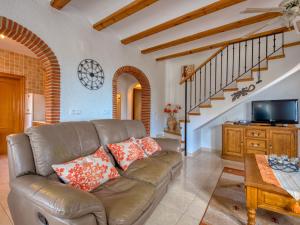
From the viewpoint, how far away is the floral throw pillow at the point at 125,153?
200 centimetres

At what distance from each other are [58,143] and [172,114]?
12.1 feet

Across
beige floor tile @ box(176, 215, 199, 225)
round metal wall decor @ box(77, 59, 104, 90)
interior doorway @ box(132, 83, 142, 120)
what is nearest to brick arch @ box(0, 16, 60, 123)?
round metal wall decor @ box(77, 59, 104, 90)

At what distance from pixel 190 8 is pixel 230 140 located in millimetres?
2816

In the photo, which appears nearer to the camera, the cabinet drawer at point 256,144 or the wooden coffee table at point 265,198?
the wooden coffee table at point 265,198

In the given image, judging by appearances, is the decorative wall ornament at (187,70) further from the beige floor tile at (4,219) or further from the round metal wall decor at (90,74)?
the beige floor tile at (4,219)

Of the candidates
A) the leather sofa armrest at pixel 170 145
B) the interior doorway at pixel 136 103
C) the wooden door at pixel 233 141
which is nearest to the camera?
the leather sofa armrest at pixel 170 145

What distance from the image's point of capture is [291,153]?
10.5ft

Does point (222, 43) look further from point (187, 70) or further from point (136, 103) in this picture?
point (136, 103)

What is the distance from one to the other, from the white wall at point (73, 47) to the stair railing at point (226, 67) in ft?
5.74

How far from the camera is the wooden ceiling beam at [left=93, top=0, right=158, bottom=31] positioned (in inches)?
90.1

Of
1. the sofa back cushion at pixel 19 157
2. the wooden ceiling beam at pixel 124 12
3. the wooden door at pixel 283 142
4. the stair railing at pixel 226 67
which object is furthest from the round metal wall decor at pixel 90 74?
the wooden door at pixel 283 142

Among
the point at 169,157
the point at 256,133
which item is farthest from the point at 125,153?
the point at 256,133

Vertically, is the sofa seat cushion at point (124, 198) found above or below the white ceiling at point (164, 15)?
below

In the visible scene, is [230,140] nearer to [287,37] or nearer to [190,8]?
[287,37]
